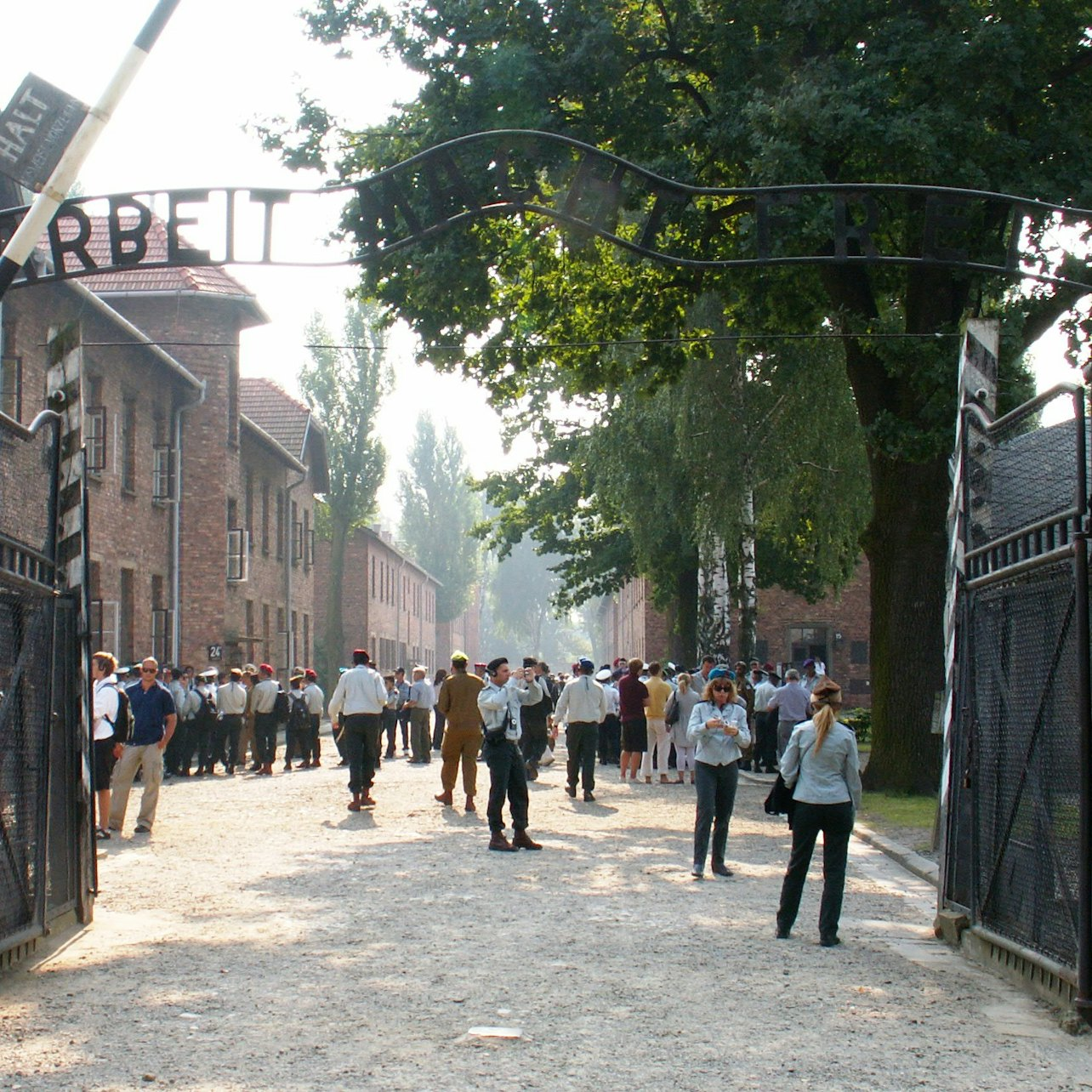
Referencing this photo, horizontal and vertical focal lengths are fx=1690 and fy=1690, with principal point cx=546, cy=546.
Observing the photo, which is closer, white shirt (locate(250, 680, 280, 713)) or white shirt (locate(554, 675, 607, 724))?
white shirt (locate(554, 675, 607, 724))

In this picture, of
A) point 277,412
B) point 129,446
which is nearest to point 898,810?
point 129,446

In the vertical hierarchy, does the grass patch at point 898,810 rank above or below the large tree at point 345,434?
below

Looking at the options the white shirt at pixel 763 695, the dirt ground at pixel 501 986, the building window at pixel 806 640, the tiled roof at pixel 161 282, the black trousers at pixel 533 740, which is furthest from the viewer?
the building window at pixel 806 640

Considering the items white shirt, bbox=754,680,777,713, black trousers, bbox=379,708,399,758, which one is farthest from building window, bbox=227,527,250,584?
white shirt, bbox=754,680,777,713

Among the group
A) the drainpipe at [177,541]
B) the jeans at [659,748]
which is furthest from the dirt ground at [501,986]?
the drainpipe at [177,541]

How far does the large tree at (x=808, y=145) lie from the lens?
1731 centimetres

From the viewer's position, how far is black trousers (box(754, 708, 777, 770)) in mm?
27859

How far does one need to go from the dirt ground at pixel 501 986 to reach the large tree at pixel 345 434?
46469mm

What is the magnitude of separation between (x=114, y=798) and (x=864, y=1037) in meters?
10.7

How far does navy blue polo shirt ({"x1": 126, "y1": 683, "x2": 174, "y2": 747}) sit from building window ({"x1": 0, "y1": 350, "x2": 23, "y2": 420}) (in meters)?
10.8

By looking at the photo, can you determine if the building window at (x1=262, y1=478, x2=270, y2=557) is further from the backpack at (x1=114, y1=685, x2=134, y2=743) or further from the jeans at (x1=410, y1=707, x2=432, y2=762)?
the backpack at (x1=114, y1=685, x2=134, y2=743)

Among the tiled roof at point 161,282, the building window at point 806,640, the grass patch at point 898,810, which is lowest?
the grass patch at point 898,810

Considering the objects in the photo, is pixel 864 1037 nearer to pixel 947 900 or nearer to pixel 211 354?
pixel 947 900

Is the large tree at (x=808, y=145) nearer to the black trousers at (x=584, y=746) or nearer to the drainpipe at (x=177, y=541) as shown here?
the black trousers at (x=584, y=746)
